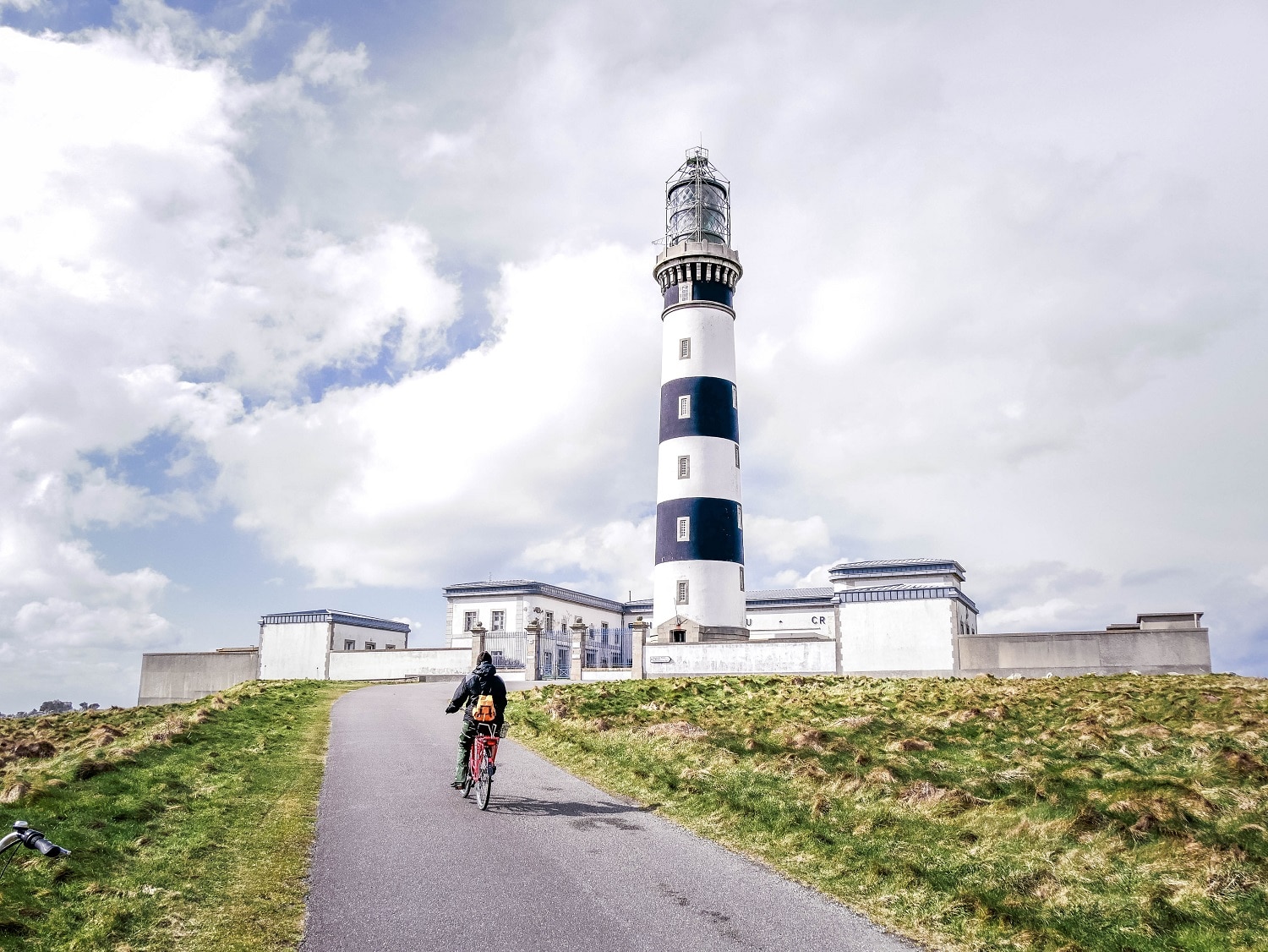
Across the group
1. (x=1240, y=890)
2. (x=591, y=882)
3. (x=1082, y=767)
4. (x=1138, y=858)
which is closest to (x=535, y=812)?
(x=591, y=882)

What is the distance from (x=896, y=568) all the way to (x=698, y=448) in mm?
30921

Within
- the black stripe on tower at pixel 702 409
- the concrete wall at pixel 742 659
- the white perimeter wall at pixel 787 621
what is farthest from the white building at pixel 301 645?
the white perimeter wall at pixel 787 621

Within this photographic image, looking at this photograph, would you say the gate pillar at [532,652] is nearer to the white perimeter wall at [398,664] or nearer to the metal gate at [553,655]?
the metal gate at [553,655]

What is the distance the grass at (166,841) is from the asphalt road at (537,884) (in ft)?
1.75

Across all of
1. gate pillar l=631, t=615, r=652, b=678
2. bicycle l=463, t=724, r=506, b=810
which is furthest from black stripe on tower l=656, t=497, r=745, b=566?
bicycle l=463, t=724, r=506, b=810

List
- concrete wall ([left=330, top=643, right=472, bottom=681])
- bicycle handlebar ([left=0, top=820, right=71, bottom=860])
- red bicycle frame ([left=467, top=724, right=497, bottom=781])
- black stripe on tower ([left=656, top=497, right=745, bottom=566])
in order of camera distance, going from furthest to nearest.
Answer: concrete wall ([left=330, top=643, right=472, bottom=681]) → black stripe on tower ([left=656, top=497, right=745, bottom=566]) → red bicycle frame ([left=467, top=724, right=497, bottom=781]) → bicycle handlebar ([left=0, top=820, right=71, bottom=860])

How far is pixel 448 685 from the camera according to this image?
138 feet

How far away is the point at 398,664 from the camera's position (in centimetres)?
5253

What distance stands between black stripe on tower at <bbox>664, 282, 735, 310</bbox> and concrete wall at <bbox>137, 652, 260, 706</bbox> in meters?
34.3

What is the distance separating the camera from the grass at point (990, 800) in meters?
8.49

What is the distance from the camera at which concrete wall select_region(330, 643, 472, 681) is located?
169 ft

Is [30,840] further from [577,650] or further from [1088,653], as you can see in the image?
[577,650]

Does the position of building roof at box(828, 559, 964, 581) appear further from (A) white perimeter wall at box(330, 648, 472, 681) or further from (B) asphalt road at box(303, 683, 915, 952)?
(B) asphalt road at box(303, 683, 915, 952)

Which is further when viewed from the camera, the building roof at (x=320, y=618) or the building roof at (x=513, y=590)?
the building roof at (x=513, y=590)
